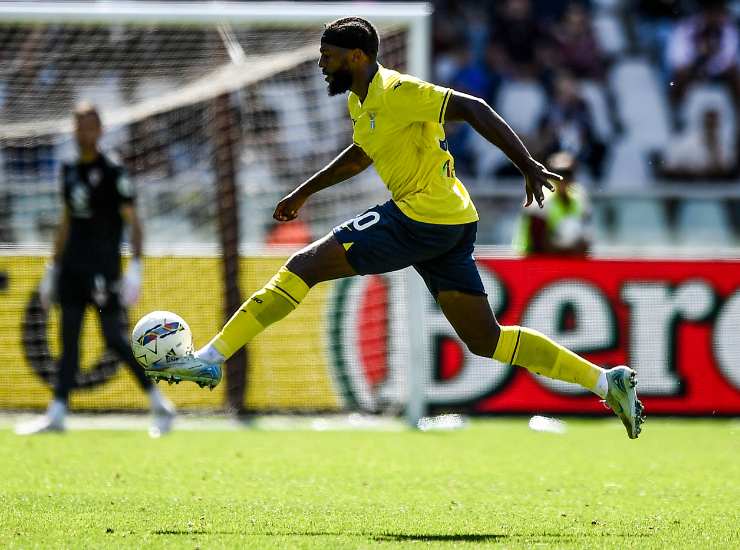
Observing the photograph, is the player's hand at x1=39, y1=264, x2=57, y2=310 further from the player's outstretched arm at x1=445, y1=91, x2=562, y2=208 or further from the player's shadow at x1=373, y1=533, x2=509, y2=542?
the player's shadow at x1=373, y1=533, x2=509, y2=542

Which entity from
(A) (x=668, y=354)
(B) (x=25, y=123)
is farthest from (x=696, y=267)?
(B) (x=25, y=123)

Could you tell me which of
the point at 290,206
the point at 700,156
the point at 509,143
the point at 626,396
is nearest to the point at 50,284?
the point at 290,206

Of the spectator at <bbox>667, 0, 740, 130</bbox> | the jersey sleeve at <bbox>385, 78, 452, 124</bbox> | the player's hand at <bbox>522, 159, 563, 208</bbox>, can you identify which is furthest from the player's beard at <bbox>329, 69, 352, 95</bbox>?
the spectator at <bbox>667, 0, 740, 130</bbox>

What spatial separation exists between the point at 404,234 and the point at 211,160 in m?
6.07

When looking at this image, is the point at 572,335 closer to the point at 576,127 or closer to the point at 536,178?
the point at 536,178

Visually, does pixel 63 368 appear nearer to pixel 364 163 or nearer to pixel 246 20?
pixel 246 20

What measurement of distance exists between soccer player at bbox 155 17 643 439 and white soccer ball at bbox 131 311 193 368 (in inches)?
2.4

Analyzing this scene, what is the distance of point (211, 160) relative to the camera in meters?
12.2

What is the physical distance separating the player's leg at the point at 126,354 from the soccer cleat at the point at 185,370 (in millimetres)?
3966

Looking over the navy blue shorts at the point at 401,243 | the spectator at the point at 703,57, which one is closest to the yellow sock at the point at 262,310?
the navy blue shorts at the point at 401,243

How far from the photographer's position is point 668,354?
11.7 metres

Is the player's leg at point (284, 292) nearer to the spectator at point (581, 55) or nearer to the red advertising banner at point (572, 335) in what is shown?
the red advertising banner at point (572, 335)

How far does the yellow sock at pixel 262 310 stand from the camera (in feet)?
20.7

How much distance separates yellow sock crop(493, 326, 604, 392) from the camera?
265 inches
